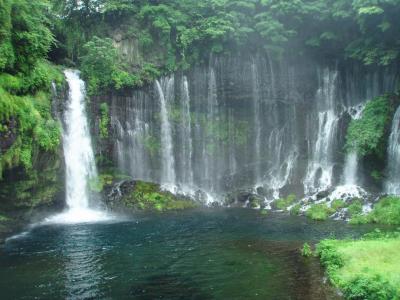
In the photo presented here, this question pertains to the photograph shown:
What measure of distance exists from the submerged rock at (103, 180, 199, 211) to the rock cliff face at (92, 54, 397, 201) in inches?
80.0

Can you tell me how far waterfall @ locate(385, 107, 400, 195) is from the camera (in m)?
28.6

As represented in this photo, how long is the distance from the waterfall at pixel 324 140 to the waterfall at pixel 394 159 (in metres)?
4.19

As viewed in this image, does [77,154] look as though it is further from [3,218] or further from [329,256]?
[329,256]

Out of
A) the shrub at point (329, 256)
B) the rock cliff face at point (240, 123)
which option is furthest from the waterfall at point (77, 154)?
the shrub at point (329, 256)

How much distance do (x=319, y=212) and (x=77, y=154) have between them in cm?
1601

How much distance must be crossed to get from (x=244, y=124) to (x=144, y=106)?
8.15m

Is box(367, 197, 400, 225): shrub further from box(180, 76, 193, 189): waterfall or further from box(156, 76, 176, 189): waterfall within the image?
box(156, 76, 176, 189): waterfall

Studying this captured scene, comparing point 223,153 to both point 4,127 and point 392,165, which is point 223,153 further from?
point 4,127

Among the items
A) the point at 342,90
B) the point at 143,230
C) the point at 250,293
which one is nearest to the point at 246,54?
the point at 342,90

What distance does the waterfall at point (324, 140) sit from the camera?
106 ft

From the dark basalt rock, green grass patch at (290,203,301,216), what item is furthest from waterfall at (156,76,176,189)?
the dark basalt rock

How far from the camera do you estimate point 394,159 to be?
28828 millimetres

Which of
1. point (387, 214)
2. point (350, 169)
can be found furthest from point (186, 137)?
point (387, 214)

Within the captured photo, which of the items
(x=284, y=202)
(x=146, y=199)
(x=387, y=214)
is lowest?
(x=284, y=202)
